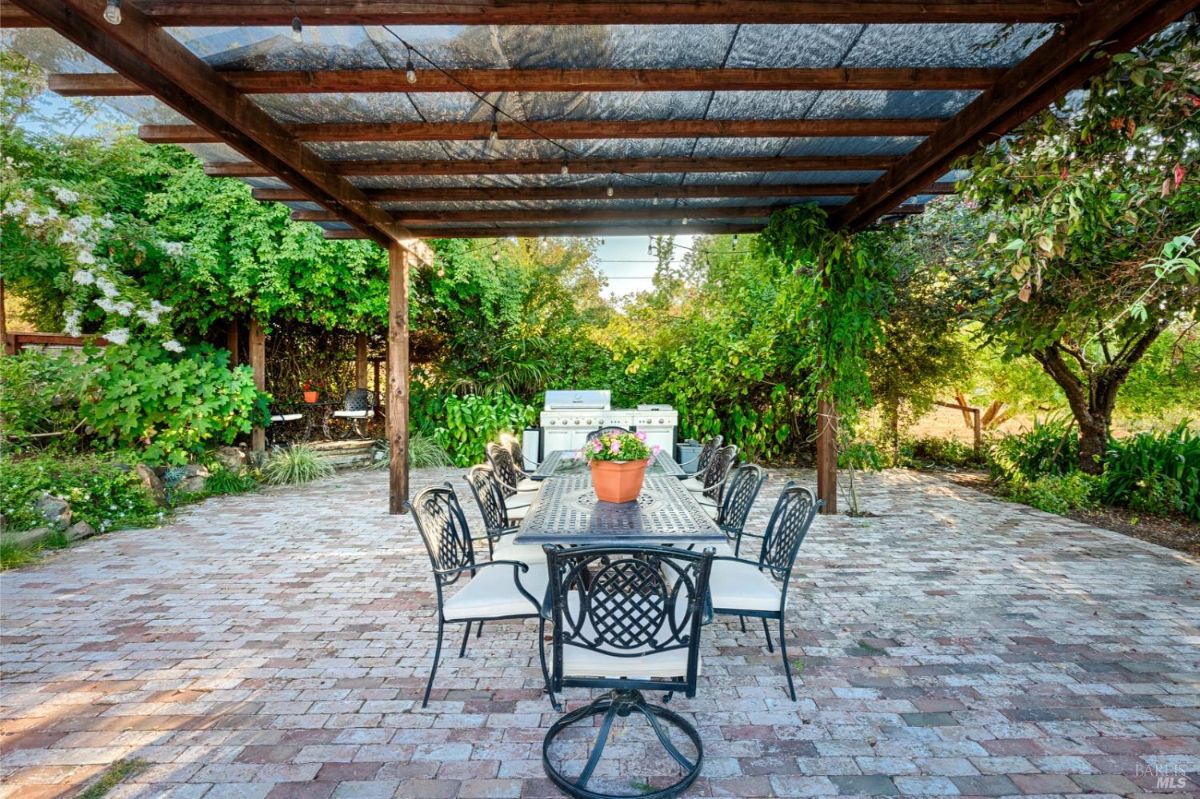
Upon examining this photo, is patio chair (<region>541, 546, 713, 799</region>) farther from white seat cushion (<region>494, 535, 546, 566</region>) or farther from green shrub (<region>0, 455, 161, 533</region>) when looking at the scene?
green shrub (<region>0, 455, 161, 533</region>)

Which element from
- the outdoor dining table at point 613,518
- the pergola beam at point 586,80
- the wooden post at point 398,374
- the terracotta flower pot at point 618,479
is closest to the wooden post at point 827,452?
the outdoor dining table at point 613,518

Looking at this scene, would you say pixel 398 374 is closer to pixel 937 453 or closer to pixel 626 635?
pixel 626 635

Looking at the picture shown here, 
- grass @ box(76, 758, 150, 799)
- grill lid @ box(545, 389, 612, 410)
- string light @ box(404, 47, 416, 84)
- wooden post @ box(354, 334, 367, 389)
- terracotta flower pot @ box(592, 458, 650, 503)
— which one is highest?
string light @ box(404, 47, 416, 84)

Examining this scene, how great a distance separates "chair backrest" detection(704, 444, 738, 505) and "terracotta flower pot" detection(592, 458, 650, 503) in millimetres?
1118

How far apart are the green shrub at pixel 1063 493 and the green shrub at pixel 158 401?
8796mm

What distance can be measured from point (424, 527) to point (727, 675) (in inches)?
59.9

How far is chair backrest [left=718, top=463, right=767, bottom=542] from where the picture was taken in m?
3.34

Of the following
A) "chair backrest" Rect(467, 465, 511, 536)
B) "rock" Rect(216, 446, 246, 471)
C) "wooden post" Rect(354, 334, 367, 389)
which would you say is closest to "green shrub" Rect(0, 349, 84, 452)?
"rock" Rect(216, 446, 246, 471)

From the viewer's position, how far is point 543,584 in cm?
266

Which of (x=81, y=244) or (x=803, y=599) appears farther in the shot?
(x=81, y=244)

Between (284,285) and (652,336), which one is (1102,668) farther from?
(284,285)

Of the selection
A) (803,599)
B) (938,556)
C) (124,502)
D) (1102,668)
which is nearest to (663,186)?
(803,599)

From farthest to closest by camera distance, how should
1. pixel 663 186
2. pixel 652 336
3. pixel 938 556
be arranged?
pixel 652 336 → pixel 663 186 → pixel 938 556

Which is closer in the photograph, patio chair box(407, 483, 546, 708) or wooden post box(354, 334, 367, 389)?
patio chair box(407, 483, 546, 708)
